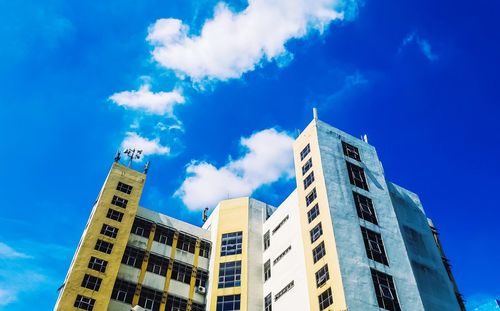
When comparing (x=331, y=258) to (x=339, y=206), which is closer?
(x=331, y=258)

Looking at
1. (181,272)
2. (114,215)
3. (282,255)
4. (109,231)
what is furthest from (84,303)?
(282,255)

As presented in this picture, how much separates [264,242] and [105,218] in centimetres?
1948

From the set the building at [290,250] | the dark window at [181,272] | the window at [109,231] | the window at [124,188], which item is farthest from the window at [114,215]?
the dark window at [181,272]

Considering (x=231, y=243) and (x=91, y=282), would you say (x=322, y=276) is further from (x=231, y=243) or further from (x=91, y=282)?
(x=91, y=282)

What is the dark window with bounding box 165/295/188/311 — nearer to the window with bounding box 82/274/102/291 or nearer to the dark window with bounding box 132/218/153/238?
the dark window with bounding box 132/218/153/238

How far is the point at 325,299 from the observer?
3872 centimetres

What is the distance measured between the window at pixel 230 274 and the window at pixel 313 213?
1155cm

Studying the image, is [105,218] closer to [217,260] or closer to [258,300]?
[217,260]

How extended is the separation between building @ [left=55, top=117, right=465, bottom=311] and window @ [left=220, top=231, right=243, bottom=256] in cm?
14

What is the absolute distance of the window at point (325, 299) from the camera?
3806 centimetres

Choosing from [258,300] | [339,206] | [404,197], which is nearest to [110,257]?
[258,300]

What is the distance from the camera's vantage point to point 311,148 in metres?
50.3

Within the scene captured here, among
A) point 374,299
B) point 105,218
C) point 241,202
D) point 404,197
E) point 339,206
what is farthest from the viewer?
point 241,202

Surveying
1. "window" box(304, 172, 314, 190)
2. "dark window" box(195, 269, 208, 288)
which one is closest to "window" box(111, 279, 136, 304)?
"dark window" box(195, 269, 208, 288)
